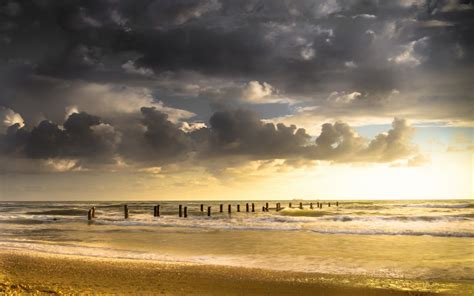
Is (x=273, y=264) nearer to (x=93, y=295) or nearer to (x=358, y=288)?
(x=358, y=288)

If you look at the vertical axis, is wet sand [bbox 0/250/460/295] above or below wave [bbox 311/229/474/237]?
above

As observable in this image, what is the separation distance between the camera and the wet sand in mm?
10727

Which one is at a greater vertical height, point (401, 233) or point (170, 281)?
point (170, 281)

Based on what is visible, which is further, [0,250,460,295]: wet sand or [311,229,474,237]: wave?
[311,229,474,237]: wave

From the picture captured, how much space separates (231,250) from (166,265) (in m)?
5.43

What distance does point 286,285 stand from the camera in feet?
39.0

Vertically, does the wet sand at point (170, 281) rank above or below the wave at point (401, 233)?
above

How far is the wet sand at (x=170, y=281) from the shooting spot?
10727 millimetres

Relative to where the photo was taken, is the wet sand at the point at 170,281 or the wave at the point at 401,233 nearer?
the wet sand at the point at 170,281

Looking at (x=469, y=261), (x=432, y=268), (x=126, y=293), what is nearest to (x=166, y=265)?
(x=126, y=293)

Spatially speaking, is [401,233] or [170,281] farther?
[401,233]

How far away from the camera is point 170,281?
12.0 meters

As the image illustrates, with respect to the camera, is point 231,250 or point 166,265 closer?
point 166,265

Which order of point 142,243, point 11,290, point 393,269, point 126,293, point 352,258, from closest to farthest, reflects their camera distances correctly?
point 11,290 → point 126,293 → point 393,269 → point 352,258 → point 142,243
